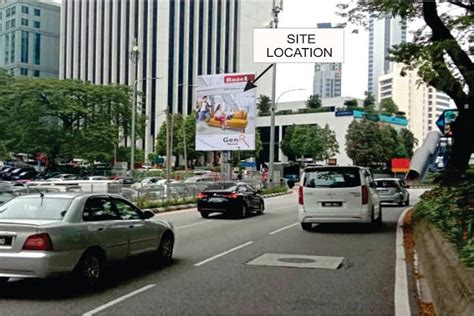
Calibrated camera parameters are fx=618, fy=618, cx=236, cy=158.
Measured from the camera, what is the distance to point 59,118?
2302 inches

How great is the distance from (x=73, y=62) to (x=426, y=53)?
115 meters

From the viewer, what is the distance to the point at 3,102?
5631cm

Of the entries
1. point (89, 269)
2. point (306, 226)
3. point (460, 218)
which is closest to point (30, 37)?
point (306, 226)

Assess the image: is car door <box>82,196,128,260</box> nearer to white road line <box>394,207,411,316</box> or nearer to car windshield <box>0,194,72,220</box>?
car windshield <box>0,194,72,220</box>

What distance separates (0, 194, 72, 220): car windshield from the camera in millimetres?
8641

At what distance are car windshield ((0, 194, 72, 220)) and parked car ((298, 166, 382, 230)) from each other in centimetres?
909

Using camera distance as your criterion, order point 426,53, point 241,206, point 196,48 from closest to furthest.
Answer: point 426,53
point 241,206
point 196,48

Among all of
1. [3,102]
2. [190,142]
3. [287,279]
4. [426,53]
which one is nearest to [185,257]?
[287,279]

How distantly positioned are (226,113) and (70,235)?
3242 centimetres

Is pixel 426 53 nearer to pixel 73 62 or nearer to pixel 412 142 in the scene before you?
pixel 412 142

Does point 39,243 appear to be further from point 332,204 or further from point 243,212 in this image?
point 243,212

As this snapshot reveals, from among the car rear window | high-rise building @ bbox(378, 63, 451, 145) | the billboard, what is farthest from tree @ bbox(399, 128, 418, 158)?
the car rear window

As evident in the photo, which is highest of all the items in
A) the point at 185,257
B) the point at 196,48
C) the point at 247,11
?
the point at 247,11

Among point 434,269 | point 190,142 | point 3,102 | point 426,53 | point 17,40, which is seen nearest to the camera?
point 434,269
